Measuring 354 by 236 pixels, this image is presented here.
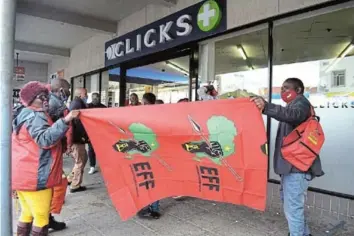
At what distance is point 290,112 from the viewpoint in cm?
229

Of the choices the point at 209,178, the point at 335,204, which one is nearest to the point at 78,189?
the point at 209,178

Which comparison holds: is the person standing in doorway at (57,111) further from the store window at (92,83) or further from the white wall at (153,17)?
the store window at (92,83)

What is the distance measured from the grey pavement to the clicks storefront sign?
275cm

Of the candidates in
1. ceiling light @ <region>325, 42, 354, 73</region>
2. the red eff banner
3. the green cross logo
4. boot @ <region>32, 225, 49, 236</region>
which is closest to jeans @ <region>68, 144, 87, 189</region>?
the red eff banner

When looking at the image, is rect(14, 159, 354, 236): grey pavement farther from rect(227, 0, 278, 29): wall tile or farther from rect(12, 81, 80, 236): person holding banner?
rect(227, 0, 278, 29): wall tile

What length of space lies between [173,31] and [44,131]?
154 inches

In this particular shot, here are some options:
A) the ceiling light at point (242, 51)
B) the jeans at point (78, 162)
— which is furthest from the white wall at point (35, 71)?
the ceiling light at point (242, 51)

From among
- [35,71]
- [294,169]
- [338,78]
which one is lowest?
[294,169]

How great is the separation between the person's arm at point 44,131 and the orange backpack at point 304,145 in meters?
1.75

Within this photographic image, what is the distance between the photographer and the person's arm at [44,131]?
2.12m

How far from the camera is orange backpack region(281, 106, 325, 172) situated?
2330 mm

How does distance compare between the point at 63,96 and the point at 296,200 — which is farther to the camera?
the point at 63,96

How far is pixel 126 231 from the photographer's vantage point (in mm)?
3012

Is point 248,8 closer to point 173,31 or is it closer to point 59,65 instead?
point 173,31
